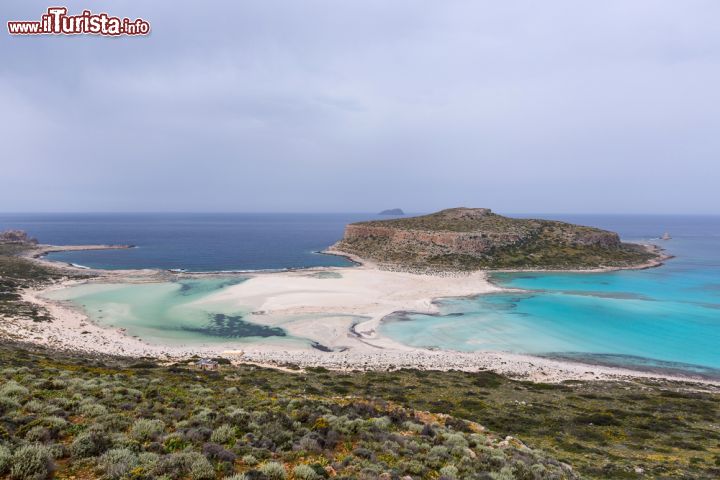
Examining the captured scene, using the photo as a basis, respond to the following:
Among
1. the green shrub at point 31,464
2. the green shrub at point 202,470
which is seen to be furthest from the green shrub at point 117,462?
the green shrub at point 202,470

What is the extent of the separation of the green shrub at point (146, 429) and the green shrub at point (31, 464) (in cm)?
258

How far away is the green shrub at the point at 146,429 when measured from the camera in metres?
10.7

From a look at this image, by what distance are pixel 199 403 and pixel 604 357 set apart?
132 ft

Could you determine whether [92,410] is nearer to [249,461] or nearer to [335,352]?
[249,461]

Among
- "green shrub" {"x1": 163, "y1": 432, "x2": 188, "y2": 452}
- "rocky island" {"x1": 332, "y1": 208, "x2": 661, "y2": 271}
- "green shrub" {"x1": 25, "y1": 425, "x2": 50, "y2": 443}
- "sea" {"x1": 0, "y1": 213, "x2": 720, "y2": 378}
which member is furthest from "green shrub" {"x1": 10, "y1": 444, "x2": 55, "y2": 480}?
"rocky island" {"x1": 332, "y1": 208, "x2": 661, "y2": 271}

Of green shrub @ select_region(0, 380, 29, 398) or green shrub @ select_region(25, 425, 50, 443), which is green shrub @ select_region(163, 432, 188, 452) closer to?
green shrub @ select_region(25, 425, 50, 443)

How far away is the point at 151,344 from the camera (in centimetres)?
3972

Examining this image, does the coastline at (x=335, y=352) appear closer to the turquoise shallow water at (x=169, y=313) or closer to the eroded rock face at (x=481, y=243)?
the turquoise shallow water at (x=169, y=313)

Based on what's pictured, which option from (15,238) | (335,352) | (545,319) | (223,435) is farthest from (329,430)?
(15,238)

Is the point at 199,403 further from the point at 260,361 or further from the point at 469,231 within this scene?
the point at 469,231

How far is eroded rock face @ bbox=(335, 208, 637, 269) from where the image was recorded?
95.4 m

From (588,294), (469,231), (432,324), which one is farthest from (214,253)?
(588,294)

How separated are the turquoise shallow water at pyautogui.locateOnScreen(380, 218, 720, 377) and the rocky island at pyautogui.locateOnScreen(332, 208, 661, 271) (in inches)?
653

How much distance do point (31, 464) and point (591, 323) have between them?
192ft
